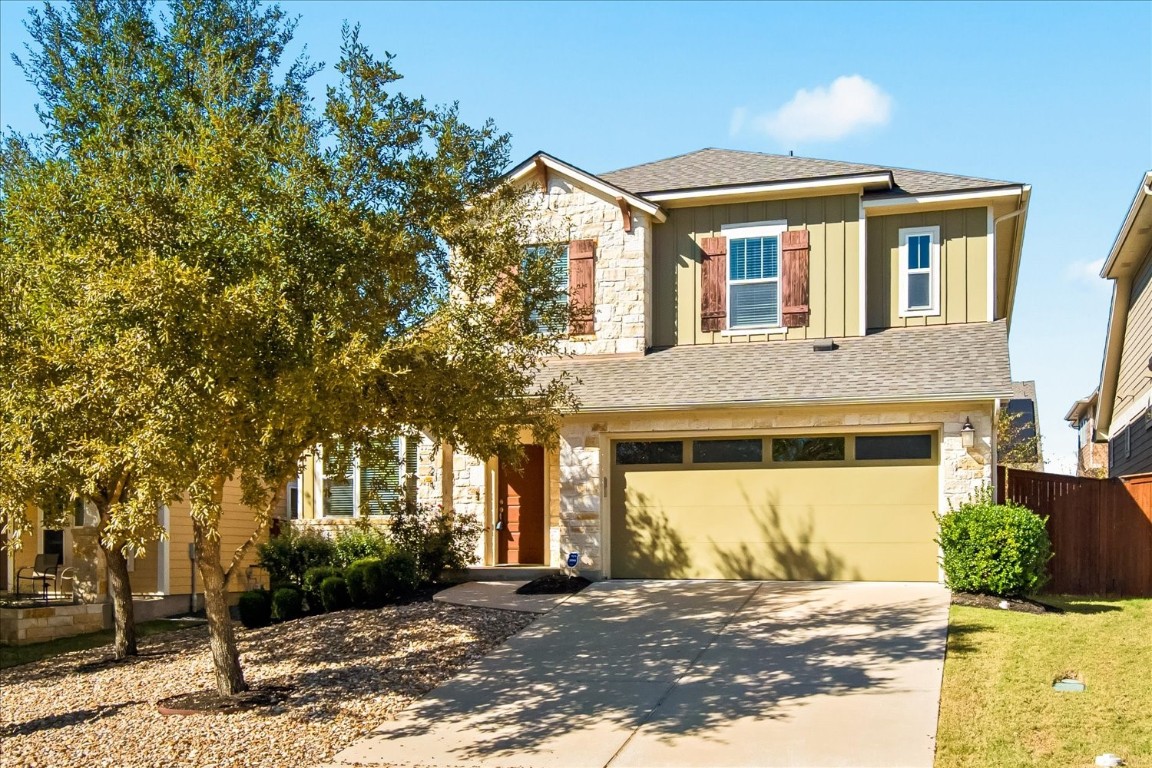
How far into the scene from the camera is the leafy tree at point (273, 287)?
908 centimetres

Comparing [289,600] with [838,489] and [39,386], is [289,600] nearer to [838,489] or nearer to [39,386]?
[39,386]

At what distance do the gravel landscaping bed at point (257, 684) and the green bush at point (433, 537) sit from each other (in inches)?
61.9

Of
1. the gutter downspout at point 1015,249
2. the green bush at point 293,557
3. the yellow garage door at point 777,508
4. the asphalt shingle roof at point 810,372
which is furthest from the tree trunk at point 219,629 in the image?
the gutter downspout at point 1015,249

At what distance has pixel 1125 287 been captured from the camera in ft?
69.0

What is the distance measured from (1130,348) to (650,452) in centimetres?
1045

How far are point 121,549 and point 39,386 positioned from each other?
14.2 ft

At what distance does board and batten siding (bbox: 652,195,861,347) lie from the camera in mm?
16859

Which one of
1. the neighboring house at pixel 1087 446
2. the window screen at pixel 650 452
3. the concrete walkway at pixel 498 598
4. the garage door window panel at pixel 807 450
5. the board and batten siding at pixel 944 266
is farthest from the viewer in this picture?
the neighboring house at pixel 1087 446

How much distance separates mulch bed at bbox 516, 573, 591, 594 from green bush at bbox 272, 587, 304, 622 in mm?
3019

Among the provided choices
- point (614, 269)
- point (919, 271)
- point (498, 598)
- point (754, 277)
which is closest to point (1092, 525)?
point (919, 271)

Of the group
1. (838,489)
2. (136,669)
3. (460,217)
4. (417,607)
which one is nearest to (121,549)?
(136,669)

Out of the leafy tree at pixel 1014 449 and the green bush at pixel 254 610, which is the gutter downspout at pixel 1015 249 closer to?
the leafy tree at pixel 1014 449

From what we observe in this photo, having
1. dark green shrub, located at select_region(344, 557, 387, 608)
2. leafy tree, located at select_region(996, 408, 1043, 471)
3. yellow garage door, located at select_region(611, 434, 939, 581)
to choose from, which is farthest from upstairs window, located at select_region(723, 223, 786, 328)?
leafy tree, located at select_region(996, 408, 1043, 471)

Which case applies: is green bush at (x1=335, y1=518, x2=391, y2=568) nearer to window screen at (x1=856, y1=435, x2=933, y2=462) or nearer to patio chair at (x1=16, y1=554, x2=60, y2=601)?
patio chair at (x1=16, y1=554, x2=60, y2=601)
